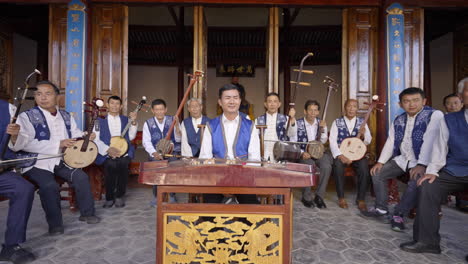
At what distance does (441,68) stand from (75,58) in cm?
848

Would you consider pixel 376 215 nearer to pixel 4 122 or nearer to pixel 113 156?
pixel 113 156

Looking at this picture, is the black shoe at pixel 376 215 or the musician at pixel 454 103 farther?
the musician at pixel 454 103

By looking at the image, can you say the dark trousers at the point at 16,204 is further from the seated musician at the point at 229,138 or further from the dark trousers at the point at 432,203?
the dark trousers at the point at 432,203

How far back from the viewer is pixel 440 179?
2.53 m

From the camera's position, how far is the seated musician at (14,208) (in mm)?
2246

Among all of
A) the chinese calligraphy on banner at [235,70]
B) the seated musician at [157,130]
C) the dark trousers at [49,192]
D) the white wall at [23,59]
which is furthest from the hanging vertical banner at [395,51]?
the white wall at [23,59]

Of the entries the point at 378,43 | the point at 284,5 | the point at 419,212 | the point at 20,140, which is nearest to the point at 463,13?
the point at 378,43

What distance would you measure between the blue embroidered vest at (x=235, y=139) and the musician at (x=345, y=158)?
6.18 feet

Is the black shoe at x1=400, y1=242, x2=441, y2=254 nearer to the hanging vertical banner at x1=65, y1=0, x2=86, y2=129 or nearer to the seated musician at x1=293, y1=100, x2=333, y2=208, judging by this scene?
the seated musician at x1=293, y1=100, x2=333, y2=208

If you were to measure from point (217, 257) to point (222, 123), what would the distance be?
45.4 inches

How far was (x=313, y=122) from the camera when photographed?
4309 millimetres

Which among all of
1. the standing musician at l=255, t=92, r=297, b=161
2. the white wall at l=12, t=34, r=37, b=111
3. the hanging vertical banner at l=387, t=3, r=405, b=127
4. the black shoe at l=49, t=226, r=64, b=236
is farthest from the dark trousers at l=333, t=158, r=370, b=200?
the white wall at l=12, t=34, r=37, b=111

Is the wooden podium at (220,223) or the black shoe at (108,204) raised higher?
the wooden podium at (220,223)

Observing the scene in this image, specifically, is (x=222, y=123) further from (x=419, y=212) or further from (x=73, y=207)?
(x=73, y=207)
